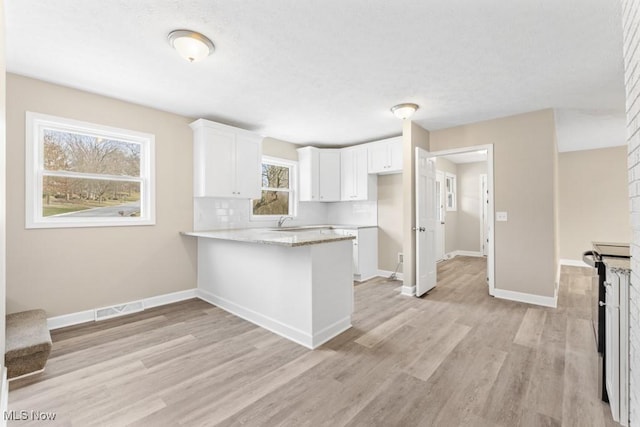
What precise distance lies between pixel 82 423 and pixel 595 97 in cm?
532

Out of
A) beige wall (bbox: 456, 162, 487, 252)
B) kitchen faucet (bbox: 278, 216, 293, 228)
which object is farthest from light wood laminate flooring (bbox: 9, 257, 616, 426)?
beige wall (bbox: 456, 162, 487, 252)

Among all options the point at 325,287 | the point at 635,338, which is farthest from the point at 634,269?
the point at 325,287

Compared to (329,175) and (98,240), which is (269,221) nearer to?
(329,175)

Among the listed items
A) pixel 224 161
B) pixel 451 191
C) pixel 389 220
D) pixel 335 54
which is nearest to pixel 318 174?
pixel 389 220

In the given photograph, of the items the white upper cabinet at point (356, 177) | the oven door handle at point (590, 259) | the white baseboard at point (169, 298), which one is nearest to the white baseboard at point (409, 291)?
the white upper cabinet at point (356, 177)

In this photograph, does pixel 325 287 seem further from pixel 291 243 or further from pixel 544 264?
pixel 544 264

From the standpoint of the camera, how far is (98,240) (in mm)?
3117

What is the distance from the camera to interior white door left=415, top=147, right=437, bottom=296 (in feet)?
12.7

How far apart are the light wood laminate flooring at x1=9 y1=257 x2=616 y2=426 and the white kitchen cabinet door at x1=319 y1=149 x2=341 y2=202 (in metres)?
2.70

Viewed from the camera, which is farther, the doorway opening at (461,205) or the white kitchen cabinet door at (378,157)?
the doorway opening at (461,205)

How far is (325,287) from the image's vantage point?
2.58 metres

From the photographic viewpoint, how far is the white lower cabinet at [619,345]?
1534mm

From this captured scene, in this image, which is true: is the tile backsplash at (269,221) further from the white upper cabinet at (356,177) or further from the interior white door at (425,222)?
the interior white door at (425,222)

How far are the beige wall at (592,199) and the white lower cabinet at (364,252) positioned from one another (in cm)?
428
